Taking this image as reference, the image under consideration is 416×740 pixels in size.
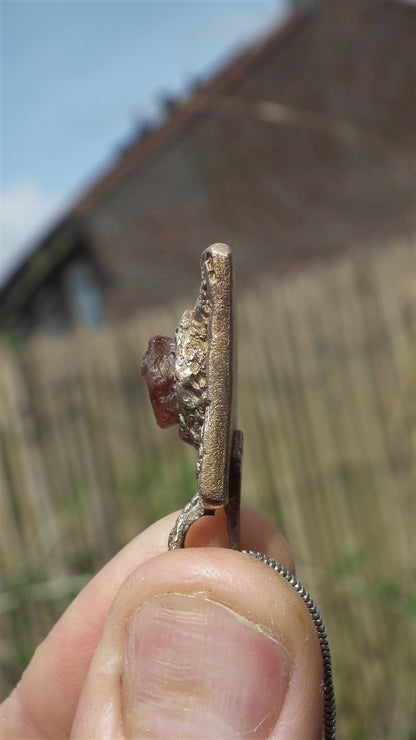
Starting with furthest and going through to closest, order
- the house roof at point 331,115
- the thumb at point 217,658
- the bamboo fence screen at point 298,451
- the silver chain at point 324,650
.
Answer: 1. the house roof at point 331,115
2. the bamboo fence screen at point 298,451
3. the silver chain at point 324,650
4. the thumb at point 217,658

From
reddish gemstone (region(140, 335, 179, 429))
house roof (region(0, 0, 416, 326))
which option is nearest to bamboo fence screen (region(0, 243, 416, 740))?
reddish gemstone (region(140, 335, 179, 429))

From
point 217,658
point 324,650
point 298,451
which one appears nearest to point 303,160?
point 298,451

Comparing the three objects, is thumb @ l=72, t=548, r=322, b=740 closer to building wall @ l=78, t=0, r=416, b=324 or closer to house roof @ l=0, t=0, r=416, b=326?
house roof @ l=0, t=0, r=416, b=326

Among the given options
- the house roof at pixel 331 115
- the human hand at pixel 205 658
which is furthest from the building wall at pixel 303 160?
the human hand at pixel 205 658

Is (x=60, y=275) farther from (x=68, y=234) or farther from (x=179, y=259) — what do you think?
(x=68, y=234)

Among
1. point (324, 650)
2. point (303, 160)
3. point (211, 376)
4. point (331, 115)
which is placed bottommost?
point (324, 650)

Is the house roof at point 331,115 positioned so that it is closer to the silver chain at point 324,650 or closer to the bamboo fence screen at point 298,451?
the bamboo fence screen at point 298,451

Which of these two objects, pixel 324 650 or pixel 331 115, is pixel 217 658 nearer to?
pixel 324 650
